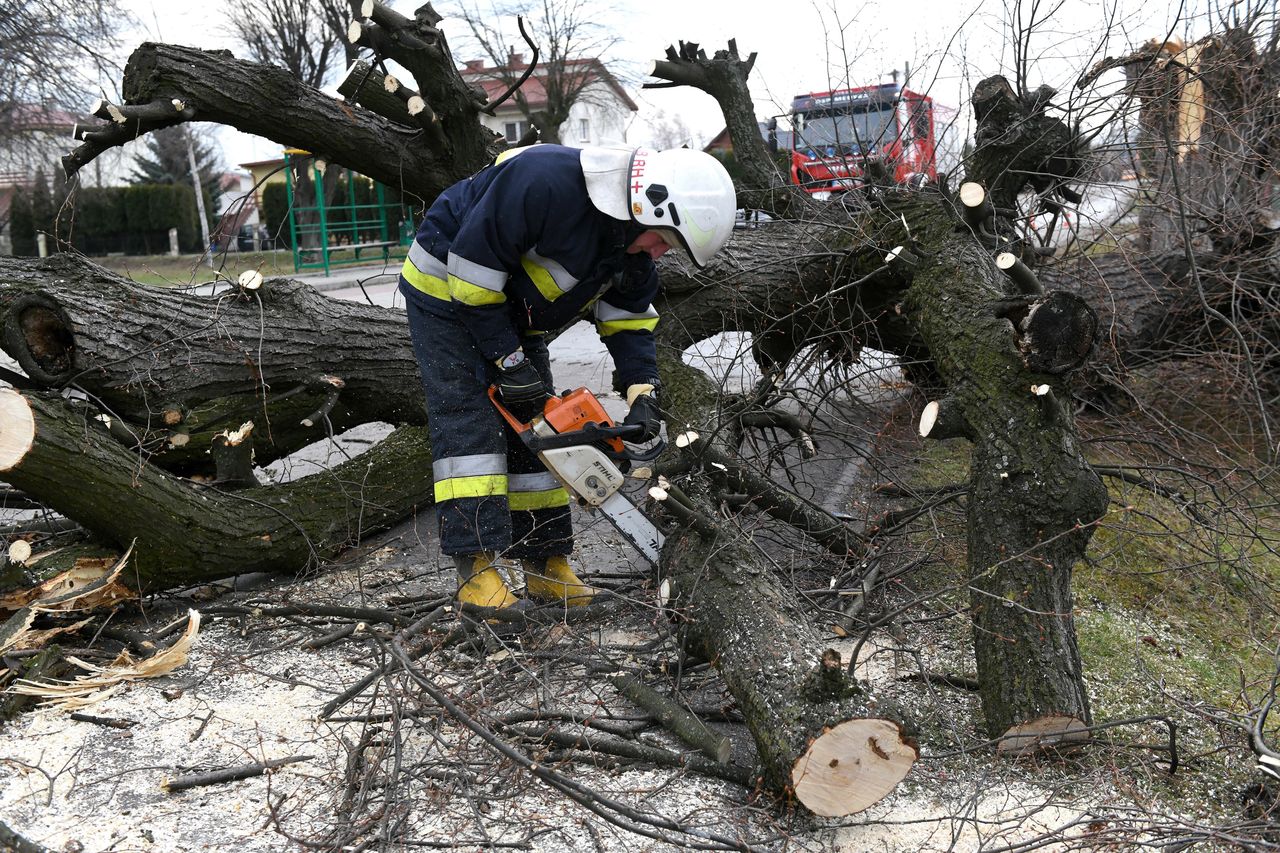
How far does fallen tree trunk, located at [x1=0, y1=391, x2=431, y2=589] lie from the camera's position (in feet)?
11.0

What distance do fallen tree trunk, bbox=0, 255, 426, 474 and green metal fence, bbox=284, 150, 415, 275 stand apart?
41.2ft

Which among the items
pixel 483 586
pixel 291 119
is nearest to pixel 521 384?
pixel 483 586

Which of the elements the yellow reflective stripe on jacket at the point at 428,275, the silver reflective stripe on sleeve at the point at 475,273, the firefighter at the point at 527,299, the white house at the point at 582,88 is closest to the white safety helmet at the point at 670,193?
the firefighter at the point at 527,299

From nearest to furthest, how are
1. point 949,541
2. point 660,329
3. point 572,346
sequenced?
point 949,541, point 660,329, point 572,346

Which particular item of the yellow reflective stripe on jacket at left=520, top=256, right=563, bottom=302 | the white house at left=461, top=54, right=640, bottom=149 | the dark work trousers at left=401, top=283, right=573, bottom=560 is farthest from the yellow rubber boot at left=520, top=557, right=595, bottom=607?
the white house at left=461, top=54, right=640, bottom=149

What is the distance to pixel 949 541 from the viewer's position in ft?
13.3

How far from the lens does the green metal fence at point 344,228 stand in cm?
1794

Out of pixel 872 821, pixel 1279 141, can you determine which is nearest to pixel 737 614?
pixel 872 821

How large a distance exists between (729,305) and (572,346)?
5.51 metres

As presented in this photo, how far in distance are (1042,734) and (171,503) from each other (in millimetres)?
3011

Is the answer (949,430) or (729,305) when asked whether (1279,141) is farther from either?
(949,430)

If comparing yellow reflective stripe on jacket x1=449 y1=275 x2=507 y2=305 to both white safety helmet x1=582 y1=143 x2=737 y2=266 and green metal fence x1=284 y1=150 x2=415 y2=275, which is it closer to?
white safety helmet x1=582 y1=143 x2=737 y2=266

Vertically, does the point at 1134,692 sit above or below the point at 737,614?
below

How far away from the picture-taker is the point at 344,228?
18875 millimetres
